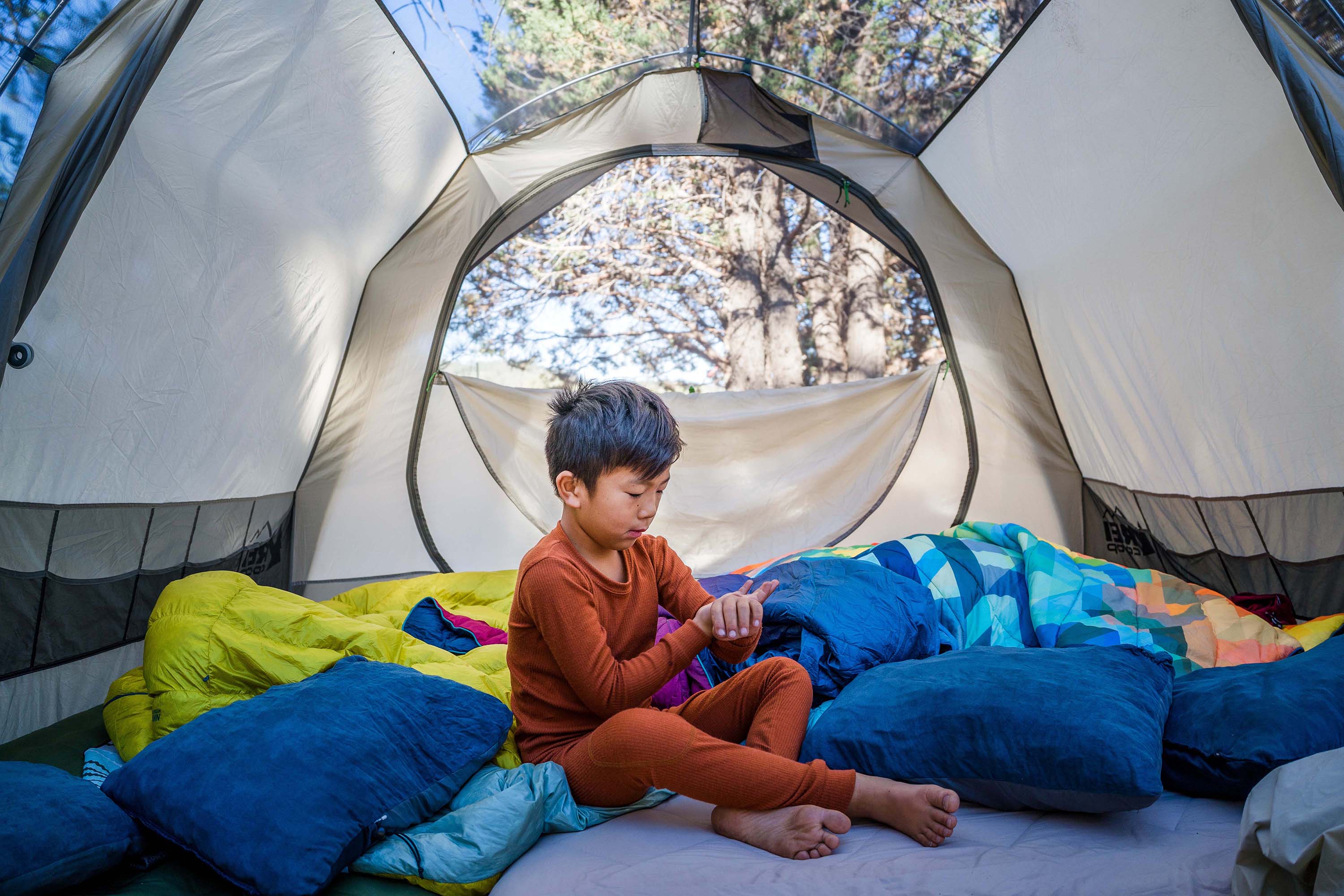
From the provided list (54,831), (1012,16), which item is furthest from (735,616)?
(1012,16)

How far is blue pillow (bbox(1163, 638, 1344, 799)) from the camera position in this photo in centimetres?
121

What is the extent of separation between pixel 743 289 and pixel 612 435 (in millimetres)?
4086

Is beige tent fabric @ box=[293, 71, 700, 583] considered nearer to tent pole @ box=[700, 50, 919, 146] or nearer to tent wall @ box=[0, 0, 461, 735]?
tent pole @ box=[700, 50, 919, 146]

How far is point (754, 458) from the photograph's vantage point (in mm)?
3395

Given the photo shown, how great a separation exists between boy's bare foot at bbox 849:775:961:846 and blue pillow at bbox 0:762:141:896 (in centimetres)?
98

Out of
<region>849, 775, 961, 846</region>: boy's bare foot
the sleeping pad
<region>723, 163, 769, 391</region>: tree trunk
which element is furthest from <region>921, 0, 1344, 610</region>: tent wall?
<region>723, 163, 769, 391</region>: tree trunk

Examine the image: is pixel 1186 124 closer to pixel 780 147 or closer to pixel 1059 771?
pixel 780 147

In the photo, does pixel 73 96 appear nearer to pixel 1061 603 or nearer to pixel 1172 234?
pixel 1061 603

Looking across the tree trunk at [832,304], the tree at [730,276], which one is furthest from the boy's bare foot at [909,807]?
the tree trunk at [832,304]

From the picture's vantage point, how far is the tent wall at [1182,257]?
6.12ft

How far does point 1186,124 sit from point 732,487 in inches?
74.7

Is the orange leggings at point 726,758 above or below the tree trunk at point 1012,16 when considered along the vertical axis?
below

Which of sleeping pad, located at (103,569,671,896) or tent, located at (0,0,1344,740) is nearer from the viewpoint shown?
sleeping pad, located at (103,569,671,896)

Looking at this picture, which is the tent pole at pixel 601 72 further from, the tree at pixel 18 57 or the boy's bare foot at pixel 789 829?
the boy's bare foot at pixel 789 829
